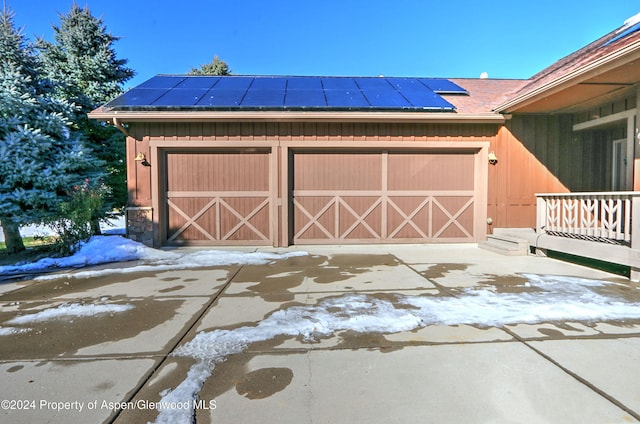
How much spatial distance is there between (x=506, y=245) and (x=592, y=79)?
3.09 m

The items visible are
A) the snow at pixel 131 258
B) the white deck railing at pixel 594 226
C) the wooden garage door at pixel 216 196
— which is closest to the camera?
the white deck railing at pixel 594 226

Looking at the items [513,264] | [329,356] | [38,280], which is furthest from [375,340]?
[38,280]

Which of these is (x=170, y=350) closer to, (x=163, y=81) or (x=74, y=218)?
(x=74, y=218)

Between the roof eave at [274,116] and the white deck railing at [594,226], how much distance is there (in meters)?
2.33

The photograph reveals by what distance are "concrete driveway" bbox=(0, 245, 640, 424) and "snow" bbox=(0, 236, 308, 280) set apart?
144 cm

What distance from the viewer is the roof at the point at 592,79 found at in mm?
4275

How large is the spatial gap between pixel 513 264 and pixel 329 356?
4.36m

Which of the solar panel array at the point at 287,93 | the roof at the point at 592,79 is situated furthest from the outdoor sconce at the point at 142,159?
the roof at the point at 592,79

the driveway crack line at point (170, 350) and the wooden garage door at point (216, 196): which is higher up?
the wooden garage door at point (216, 196)

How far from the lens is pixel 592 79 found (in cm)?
503

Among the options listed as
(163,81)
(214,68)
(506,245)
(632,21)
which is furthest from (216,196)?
(214,68)

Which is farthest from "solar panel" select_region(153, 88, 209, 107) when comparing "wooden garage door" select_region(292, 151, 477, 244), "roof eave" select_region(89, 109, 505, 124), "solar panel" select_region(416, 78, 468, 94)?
"solar panel" select_region(416, 78, 468, 94)

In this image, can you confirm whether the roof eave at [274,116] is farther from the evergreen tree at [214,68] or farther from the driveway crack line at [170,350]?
the evergreen tree at [214,68]

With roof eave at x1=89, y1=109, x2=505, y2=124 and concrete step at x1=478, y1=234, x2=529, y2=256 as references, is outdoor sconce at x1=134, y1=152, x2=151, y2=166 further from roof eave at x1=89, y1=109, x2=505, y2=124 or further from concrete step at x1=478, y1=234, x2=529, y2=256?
concrete step at x1=478, y1=234, x2=529, y2=256
